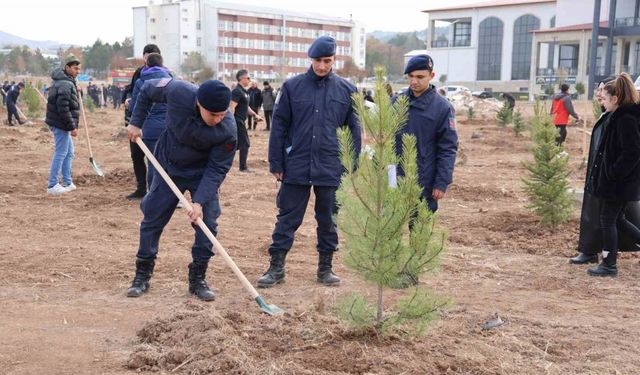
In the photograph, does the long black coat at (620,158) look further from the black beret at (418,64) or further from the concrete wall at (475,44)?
the concrete wall at (475,44)

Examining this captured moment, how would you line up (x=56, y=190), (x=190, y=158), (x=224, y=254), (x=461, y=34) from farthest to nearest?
(x=461, y=34), (x=56, y=190), (x=190, y=158), (x=224, y=254)

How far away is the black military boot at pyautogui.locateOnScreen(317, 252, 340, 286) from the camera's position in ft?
17.1

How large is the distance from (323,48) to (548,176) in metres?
3.55

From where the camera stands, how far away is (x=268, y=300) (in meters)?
4.80

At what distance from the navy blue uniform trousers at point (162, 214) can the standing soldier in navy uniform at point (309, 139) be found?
0.56 meters

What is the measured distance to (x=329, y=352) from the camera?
3.56 meters

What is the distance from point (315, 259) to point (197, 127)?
2.12 meters

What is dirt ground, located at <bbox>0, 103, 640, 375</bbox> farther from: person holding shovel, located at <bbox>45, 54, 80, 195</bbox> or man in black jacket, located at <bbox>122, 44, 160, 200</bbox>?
person holding shovel, located at <bbox>45, 54, 80, 195</bbox>

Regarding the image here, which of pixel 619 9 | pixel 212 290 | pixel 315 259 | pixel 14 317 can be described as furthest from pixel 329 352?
pixel 619 9

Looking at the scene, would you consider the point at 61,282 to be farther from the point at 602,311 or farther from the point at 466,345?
the point at 602,311

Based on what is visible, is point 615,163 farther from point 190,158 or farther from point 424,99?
point 190,158

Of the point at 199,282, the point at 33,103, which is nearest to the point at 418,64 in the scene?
the point at 199,282

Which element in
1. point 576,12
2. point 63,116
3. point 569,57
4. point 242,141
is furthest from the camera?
point 569,57

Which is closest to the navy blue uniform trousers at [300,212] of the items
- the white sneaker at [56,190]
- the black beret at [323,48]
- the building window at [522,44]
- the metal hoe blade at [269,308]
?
the metal hoe blade at [269,308]
